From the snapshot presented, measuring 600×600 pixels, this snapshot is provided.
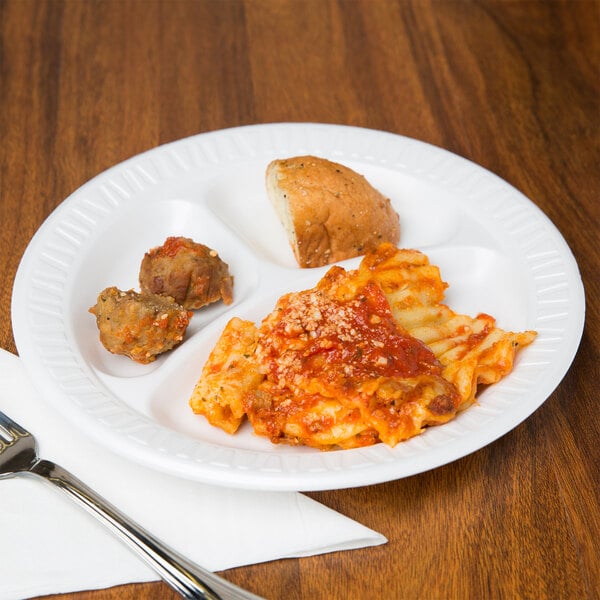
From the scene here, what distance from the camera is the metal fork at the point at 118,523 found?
206 centimetres

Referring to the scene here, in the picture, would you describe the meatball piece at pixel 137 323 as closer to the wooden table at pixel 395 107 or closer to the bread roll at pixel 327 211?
the wooden table at pixel 395 107

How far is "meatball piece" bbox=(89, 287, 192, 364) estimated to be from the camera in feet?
8.91

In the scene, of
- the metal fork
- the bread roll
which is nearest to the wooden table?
the metal fork

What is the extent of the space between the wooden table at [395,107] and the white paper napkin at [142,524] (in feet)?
0.46

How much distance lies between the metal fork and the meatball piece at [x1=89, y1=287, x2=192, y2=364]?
415mm

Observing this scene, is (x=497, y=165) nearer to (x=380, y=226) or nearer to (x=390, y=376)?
(x=380, y=226)

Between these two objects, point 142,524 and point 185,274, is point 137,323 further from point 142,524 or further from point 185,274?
point 142,524

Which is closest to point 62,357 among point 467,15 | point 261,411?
point 261,411

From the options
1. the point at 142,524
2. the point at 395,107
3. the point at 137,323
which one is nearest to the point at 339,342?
the point at 137,323

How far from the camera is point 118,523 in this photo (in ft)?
7.29

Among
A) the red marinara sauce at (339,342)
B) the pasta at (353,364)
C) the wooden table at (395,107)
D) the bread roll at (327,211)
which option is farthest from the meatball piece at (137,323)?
the bread roll at (327,211)

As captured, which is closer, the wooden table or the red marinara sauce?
the wooden table

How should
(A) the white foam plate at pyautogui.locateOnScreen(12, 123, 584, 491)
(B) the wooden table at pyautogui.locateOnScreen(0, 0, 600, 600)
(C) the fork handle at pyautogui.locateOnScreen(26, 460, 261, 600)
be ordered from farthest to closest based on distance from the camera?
(B) the wooden table at pyautogui.locateOnScreen(0, 0, 600, 600) < (A) the white foam plate at pyautogui.locateOnScreen(12, 123, 584, 491) < (C) the fork handle at pyautogui.locateOnScreen(26, 460, 261, 600)

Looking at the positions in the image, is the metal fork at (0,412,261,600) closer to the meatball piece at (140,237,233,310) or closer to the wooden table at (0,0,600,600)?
the wooden table at (0,0,600,600)
